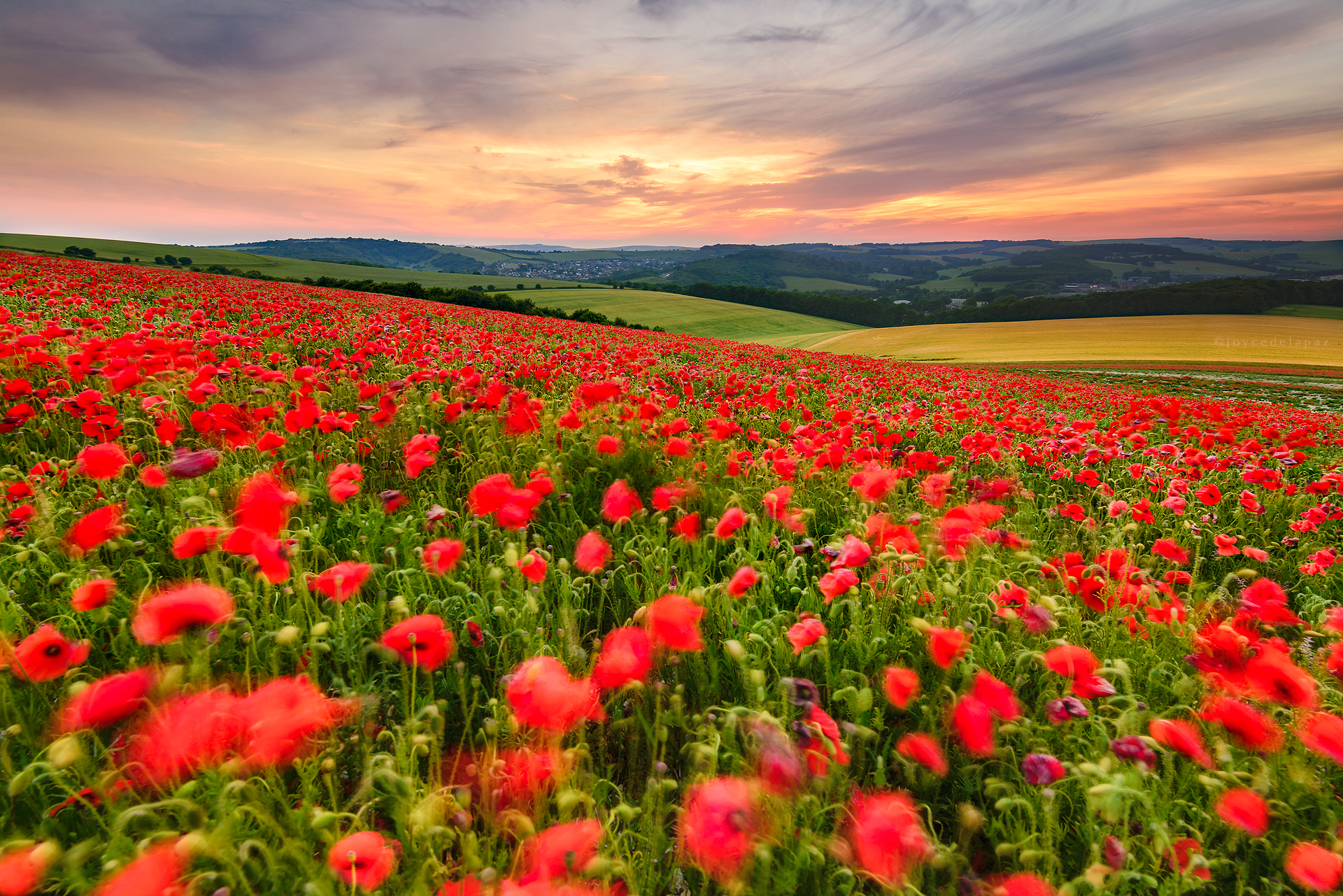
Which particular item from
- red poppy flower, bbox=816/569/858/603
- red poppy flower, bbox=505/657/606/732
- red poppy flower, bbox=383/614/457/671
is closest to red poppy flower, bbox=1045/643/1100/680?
red poppy flower, bbox=816/569/858/603

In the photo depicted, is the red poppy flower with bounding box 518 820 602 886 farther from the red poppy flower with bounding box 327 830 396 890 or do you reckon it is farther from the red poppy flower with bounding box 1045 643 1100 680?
the red poppy flower with bounding box 1045 643 1100 680

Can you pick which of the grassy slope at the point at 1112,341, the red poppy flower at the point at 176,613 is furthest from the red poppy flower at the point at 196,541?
the grassy slope at the point at 1112,341

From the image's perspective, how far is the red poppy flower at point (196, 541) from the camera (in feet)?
4.96

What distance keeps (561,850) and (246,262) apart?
9750cm

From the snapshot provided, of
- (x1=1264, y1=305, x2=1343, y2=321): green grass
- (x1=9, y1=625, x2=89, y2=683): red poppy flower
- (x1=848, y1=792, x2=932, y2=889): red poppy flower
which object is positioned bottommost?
(x1=848, y1=792, x2=932, y2=889): red poppy flower

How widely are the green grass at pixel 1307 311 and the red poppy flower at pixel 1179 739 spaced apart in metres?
85.2

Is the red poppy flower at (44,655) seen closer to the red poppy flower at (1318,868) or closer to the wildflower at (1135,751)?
the wildflower at (1135,751)

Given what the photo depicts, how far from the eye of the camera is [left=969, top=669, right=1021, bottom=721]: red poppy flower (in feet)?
4.95

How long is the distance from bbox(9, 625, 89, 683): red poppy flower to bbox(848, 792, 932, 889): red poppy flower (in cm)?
192

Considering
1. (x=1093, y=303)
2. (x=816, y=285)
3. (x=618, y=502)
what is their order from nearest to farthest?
(x=618, y=502), (x=1093, y=303), (x=816, y=285)

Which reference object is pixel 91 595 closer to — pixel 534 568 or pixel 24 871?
pixel 24 871

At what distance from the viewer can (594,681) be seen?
1.63 meters

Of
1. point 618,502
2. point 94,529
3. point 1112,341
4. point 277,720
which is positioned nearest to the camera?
point 277,720

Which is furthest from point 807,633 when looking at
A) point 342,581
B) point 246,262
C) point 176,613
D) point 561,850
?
point 246,262
